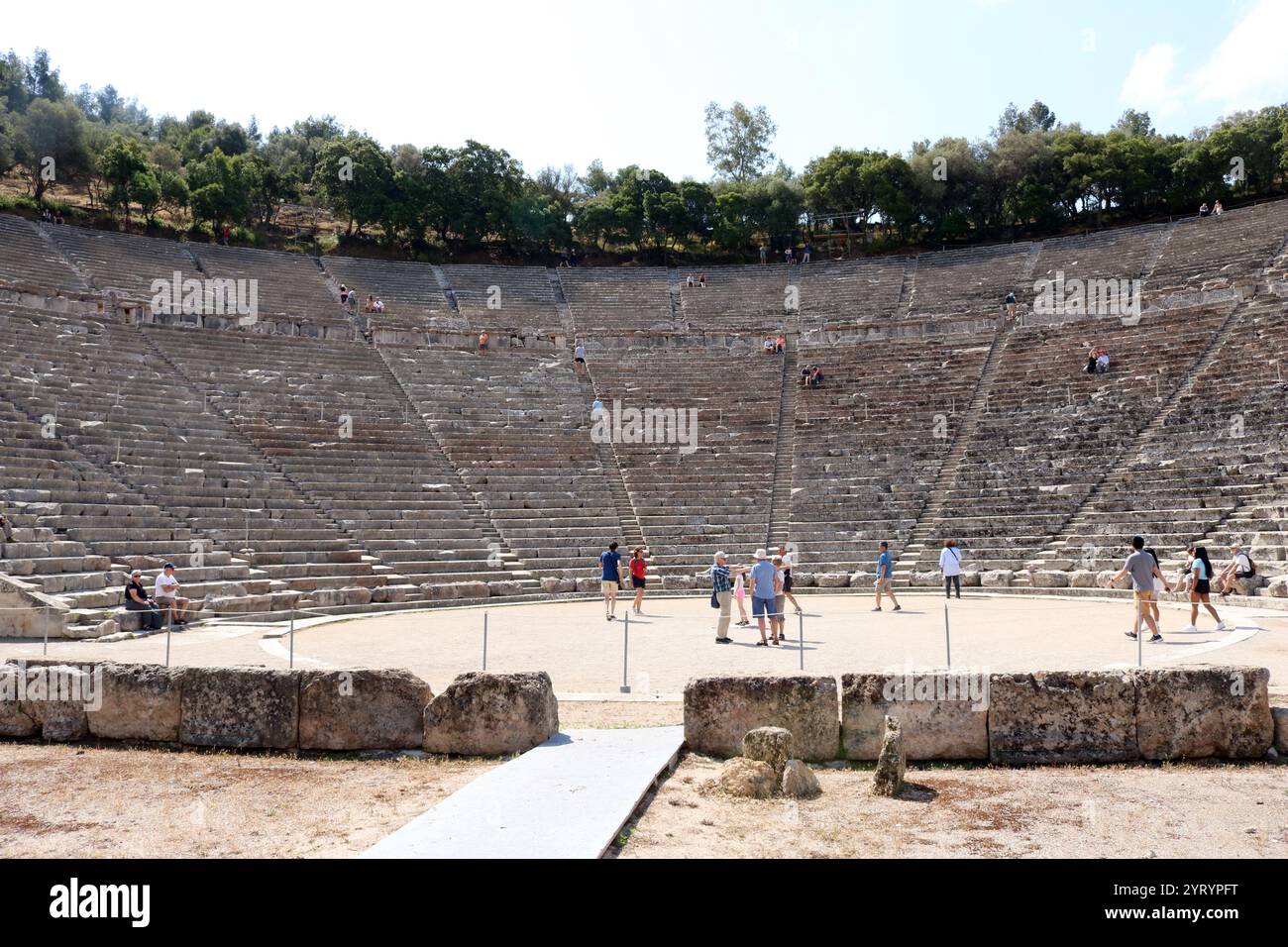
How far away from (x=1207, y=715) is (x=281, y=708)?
668 centimetres

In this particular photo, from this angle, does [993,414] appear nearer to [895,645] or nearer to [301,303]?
[895,645]

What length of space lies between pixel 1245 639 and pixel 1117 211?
1487 inches

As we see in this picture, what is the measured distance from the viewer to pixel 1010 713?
21.4 feet

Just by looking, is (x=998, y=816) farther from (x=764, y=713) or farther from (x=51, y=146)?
(x=51, y=146)

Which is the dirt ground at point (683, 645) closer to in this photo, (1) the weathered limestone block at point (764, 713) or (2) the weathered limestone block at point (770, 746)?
(1) the weathered limestone block at point (764, 713)

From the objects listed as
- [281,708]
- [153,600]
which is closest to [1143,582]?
[281,708]

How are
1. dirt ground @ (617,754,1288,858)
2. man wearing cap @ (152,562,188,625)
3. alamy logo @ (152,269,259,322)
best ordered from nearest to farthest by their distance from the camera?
dirt ground @ (617,754,1288,858), man wearing cap @ (152,562,188,625), alamy logo @ (152,269,259,322)

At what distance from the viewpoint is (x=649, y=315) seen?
120 ft

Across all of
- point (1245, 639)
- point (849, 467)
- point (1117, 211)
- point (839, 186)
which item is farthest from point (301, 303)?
point (1117, 211)

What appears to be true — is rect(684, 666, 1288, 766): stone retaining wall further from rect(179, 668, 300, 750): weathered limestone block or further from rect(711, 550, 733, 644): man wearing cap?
rect(711, 550, 733, 644): man wearing cap

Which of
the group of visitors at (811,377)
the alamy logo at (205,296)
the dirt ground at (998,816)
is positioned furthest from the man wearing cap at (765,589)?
the alamy logo at (205,296)

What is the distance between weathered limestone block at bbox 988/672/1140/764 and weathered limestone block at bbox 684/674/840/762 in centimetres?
115

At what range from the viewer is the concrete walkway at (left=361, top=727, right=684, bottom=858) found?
444 centimetres
